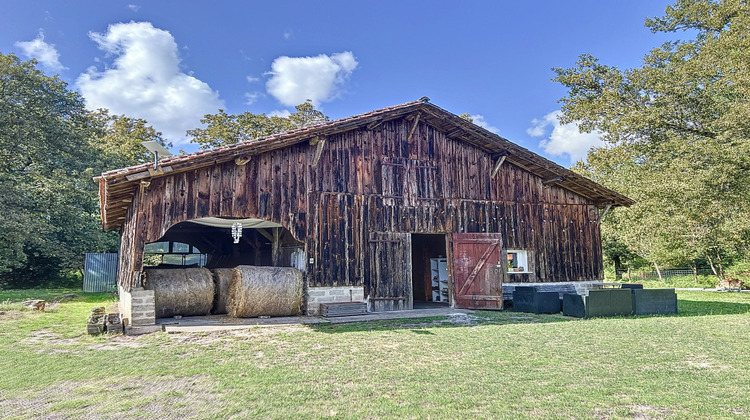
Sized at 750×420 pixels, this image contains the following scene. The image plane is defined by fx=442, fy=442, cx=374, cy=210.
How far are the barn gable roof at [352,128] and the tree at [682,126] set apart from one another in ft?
19.7

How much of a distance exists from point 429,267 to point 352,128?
6904 mm

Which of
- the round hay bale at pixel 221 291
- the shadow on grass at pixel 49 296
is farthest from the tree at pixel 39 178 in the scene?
the round hay bale at pixel 221 291

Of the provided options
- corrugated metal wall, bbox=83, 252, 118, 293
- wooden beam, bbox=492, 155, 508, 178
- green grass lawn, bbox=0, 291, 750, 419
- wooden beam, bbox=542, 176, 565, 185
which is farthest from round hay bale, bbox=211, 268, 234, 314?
corrugated metal wall, bbox=83, 252, 118, 293

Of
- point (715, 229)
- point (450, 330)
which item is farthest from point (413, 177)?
point (715, 229)

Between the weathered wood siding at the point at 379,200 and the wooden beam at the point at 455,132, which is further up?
the wooden beam at the point at 455,132

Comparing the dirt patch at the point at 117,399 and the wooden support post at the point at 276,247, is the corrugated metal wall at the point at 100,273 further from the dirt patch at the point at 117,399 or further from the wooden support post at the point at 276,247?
the dirt patch at the point at 117,399

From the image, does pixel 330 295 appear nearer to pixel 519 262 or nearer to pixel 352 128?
pixel 352 128

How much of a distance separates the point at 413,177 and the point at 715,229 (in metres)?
14.5

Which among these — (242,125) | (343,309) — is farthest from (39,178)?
(343,309)

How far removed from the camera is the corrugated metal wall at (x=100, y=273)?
1961 centimetres

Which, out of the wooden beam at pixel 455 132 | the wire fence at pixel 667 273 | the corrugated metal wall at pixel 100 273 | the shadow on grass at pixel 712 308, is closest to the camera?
the shadow on grass at pixel 712 308

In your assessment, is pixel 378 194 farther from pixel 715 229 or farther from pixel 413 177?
pixel 715 229

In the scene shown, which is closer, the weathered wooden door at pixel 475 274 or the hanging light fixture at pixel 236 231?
the hanging light fixture at pixel 236 231

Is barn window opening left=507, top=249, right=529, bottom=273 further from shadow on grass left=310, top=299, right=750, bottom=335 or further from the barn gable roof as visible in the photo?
the barn gable roof
